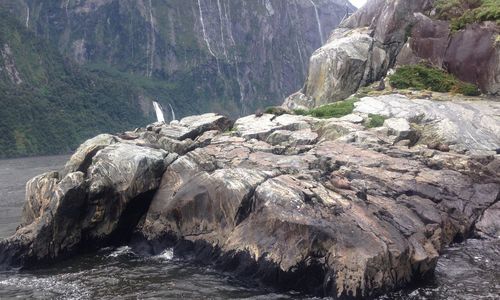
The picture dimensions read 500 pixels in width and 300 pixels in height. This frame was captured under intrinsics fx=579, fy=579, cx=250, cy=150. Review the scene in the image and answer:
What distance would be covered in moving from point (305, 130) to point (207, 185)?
31.4 feet

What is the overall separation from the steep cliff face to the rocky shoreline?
981cm

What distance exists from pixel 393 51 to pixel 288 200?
28280mm

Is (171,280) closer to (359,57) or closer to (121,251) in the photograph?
(121,251)

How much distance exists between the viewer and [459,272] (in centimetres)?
2245

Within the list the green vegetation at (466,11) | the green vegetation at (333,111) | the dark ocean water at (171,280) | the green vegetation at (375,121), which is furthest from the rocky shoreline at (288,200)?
the green vegetation at (466,11)

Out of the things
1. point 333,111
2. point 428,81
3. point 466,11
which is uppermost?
point 466,11

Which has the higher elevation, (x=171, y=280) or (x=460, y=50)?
(x=460, y=50)

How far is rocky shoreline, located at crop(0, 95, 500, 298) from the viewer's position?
21688mm

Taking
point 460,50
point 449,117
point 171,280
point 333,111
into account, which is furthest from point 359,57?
point 171,280

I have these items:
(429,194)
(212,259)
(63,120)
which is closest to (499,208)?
(429,194)

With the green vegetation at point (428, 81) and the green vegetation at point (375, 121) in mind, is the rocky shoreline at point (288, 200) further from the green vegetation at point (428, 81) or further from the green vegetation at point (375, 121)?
the green vegetation at point (428, 81)

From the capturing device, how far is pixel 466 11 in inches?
1777

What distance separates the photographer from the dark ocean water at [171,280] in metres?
21.0

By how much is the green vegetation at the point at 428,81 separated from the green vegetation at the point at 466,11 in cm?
407
